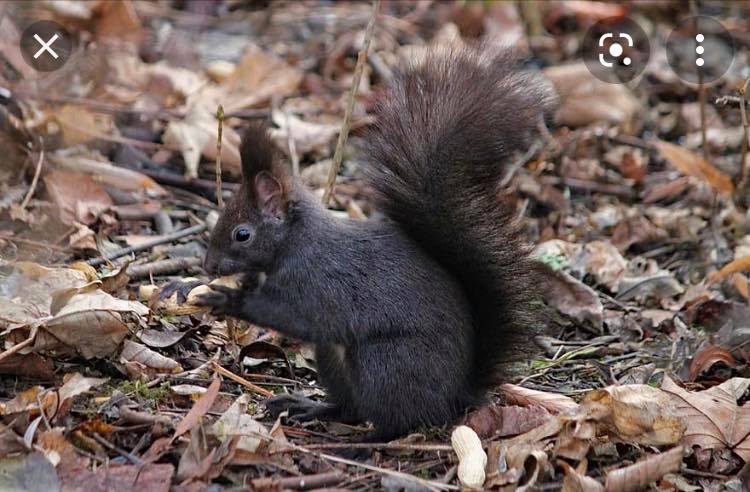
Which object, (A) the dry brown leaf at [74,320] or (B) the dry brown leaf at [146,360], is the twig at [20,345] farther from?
(B) the dry brown leaf at [146,360]

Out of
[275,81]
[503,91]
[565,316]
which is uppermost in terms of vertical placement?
[503,91]

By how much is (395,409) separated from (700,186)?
283 centimetres

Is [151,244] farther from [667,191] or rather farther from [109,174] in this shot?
[667,191]

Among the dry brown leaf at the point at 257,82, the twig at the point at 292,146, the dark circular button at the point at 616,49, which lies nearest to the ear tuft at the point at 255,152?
the twig at the point at 292,146

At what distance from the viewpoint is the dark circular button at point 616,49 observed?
643 centimetres

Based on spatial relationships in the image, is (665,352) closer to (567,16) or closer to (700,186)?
(700,186)

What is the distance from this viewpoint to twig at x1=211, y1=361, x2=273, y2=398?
317 centimetres

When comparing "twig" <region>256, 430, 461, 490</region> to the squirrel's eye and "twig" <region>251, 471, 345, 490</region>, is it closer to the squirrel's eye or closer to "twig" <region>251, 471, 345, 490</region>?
"twig" <region>251, 471, 345, 490</region>

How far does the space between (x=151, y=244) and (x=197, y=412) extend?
1.37 m

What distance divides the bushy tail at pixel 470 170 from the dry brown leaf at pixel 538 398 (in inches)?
5.6

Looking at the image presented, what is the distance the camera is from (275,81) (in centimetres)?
570

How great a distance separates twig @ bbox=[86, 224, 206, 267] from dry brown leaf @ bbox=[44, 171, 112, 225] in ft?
0.92

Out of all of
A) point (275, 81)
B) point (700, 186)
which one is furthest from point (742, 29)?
point (275, 81)

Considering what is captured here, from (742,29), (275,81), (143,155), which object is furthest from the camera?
(742,29)
